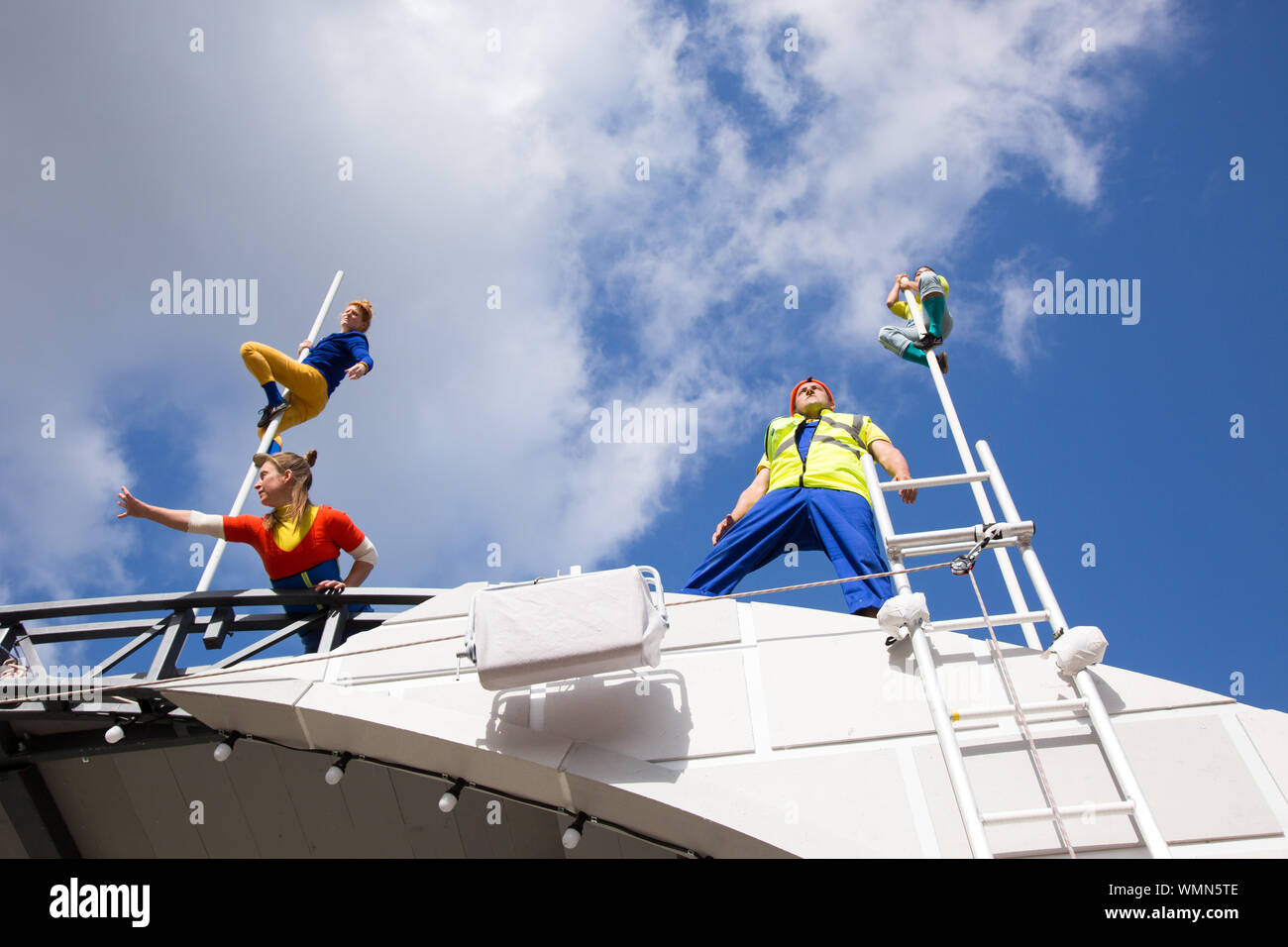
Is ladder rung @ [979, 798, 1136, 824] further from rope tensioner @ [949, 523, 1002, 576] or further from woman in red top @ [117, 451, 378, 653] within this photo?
woman in red top @ [117, 451, 378, 653]

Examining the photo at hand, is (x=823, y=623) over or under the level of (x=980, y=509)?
under

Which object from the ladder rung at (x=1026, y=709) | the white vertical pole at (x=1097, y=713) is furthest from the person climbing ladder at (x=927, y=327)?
the ladder rung at (x=1026, y=709)

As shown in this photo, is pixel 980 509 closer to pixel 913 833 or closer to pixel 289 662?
pixel 913 833

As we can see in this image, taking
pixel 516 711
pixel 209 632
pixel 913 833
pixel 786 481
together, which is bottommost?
pixel 913 833

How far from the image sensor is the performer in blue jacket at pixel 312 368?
671 centimetres

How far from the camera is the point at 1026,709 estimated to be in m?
3.47

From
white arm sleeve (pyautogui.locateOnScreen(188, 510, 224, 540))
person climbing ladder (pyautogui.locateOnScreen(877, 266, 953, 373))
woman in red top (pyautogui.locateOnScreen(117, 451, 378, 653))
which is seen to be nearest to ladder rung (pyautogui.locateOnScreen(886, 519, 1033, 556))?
person climbing ladder (pyautogui.locateOnScreen(877, 266, 953, 373))

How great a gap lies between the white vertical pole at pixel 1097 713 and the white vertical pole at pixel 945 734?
1.67 ft

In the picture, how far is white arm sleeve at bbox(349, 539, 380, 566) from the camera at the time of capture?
5.72 m

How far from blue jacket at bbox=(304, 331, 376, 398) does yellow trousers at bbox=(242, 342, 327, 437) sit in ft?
0.40

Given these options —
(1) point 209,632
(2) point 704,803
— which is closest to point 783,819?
(2) point 704,803

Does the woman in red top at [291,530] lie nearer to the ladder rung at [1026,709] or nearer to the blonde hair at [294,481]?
the blonde hair at [294,481]

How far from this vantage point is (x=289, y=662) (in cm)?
432
